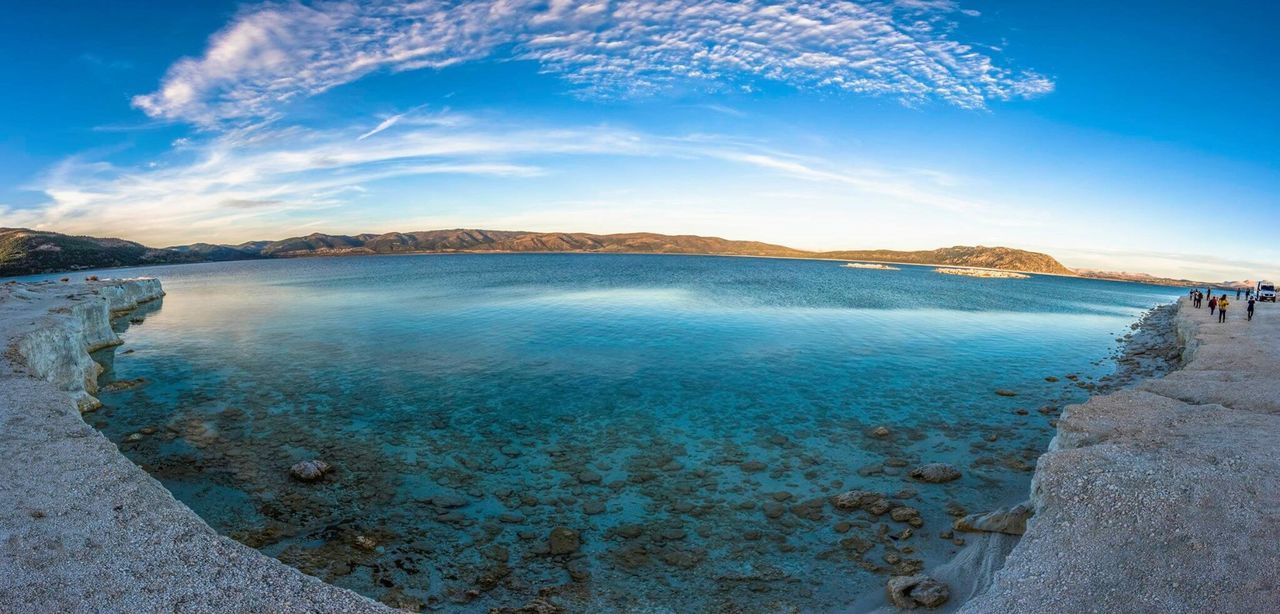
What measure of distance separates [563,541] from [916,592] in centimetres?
776

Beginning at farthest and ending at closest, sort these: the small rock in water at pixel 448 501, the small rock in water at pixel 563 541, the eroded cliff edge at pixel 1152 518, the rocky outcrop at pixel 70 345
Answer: the rocky outcrop at pixel 70 345
the small rock in water at pixel 448 501
the small rock in water at pixel 563 541
the eroded cliff edge at pixel 1152 518

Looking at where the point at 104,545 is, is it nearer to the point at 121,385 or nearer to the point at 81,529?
the point at 81,529

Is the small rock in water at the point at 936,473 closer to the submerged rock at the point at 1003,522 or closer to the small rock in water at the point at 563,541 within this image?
the submerged rock at the point at 1003,522

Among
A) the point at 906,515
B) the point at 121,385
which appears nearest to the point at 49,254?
the point at 121,385

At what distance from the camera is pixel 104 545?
8727 millimetres

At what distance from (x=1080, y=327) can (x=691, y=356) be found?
1731 inches

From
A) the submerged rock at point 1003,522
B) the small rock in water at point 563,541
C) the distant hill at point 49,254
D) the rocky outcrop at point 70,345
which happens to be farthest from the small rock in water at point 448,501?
the distant hill at point 49,254

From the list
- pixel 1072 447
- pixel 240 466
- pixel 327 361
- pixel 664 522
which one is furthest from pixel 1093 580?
pixel 327 361

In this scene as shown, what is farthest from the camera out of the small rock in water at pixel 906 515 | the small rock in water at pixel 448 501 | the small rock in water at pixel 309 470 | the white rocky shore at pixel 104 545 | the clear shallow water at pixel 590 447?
the small rock in water at pixel 309 470

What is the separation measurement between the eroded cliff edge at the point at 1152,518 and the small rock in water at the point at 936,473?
320 centimetres

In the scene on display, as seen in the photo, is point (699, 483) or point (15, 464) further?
Answer: point (699, 483)

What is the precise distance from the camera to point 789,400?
78.6ft

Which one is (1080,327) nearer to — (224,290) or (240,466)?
(240,466)

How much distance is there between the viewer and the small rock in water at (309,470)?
1581 cm
